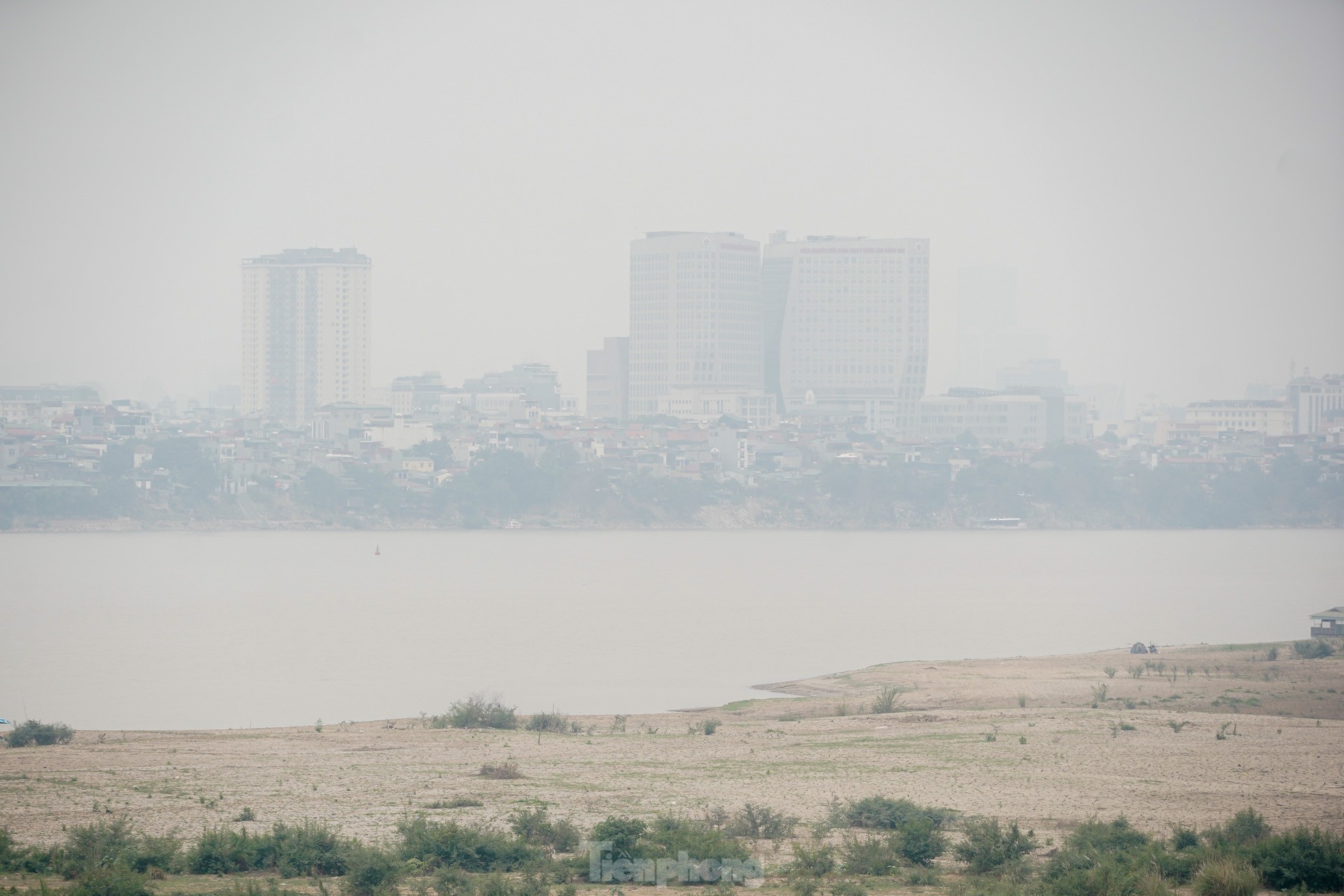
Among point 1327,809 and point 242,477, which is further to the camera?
point 242,477

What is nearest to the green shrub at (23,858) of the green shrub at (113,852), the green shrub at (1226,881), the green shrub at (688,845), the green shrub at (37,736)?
the green shrub at (113,852)

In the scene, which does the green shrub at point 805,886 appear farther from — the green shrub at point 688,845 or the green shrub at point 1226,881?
the green shrub at point 1226,881

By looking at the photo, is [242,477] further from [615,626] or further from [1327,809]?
[1327,809]

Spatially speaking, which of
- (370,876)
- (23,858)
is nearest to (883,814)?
(370,876)

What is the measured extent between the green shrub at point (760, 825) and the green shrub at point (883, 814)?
0.55 metres

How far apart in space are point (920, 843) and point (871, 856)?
22.9 inches

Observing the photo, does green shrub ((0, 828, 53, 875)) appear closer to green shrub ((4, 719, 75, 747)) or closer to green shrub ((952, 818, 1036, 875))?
green shrub ((952, 818, 1036, 875))

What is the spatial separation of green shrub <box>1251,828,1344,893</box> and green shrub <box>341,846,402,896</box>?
7.11 meters

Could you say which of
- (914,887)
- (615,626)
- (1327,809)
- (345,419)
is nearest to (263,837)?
(914,887)

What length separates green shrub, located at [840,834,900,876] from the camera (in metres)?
13.0

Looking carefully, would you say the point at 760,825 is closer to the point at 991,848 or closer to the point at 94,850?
the point at 991,848

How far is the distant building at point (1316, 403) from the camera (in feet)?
566

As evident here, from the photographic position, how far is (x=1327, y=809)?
15.3 m

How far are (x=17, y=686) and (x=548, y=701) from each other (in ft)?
42.6
